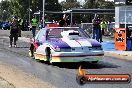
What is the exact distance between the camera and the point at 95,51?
1383 cm

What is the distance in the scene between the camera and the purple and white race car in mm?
13734

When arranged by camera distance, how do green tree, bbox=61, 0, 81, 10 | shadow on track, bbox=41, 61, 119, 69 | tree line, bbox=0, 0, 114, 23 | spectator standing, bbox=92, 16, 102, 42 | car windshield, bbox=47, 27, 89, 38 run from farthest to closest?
green tree, bbox=61, 0, 81, 10 < tree line, bbox=0, 0, 114, 23 < spectator standing, bbox=92, 16, 102, 42 < car windshield, bbox=47, 27, 89, 38 < shadow on track, bbox=41, 61, 119, 69

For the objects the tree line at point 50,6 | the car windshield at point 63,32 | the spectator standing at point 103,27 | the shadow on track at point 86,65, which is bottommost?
the shadow on track at point 86,65

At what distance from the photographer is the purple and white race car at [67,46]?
13.7m

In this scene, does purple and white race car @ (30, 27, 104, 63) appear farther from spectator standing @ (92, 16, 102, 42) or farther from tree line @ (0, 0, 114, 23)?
tree line @ (0, 0, 114, 23)

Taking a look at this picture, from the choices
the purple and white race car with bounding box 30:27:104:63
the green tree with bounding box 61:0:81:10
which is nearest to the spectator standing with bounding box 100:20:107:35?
the purple and white race car with bounding box 30:27:104:63

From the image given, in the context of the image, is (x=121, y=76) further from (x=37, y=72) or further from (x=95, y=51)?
(x=95, y=51)

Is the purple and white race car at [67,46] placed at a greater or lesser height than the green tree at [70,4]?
lesser

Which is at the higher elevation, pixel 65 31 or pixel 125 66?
pixel 65 31

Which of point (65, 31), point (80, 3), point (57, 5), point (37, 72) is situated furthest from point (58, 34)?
point (80, 3)

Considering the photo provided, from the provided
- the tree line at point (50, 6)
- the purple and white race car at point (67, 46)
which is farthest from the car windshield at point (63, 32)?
the tree line at point (50, 6)

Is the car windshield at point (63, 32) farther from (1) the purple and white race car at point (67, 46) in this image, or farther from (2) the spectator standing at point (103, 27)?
(2) the spectator standing at point (103, 27)

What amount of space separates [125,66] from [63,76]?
3.28 metres

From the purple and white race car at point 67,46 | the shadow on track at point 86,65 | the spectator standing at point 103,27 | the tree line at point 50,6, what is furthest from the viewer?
the tree line at point 50,6
